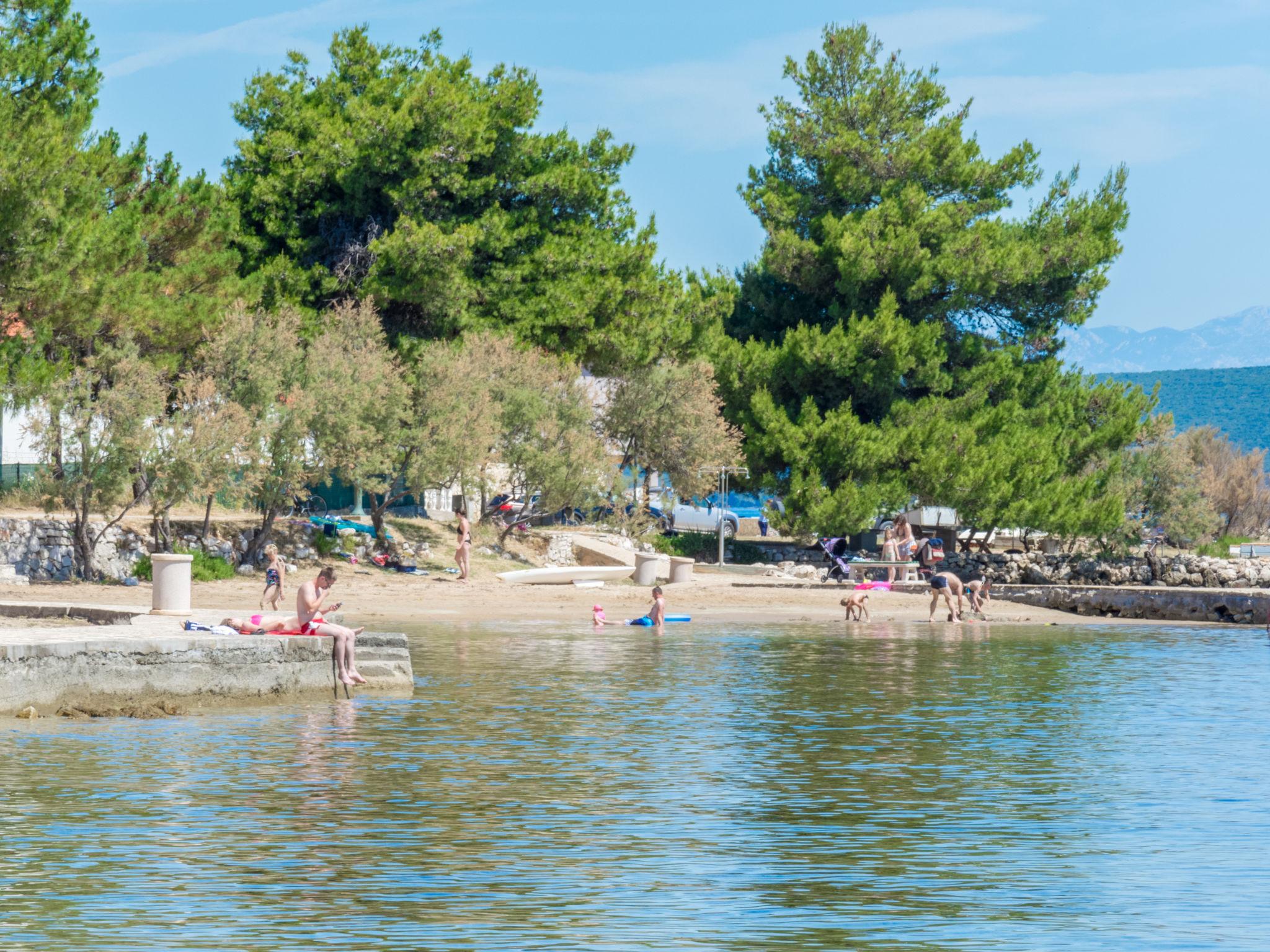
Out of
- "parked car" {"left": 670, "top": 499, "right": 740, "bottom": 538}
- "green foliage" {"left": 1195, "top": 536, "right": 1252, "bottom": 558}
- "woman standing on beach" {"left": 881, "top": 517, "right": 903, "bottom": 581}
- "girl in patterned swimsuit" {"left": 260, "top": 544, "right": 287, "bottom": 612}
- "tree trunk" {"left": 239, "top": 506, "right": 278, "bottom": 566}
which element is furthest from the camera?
"green foliage" {"left": 1195, "top": 536, "right": 1252, "bottom": 558}

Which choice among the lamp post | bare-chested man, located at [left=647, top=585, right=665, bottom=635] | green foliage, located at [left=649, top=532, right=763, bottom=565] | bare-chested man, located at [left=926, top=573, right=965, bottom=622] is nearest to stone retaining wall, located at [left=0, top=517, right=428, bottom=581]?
bare-chested man, located at [left=647, top=585, right=665, bottom=635]

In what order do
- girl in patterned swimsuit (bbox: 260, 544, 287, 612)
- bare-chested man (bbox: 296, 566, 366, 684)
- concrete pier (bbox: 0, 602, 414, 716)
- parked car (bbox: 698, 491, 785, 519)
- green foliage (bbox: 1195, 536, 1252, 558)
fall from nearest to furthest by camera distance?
concrete pier (bbox: 0, 602, 414, 716), bare-chested man (bbox: 296, 566, 366, 684), girl in patterned swimsuit (bbox: 260, 544, 287, 612), parked car (bbox: 698, 491, 785, 519), green foliage (bbox: 1195, 536, 1252, 558)

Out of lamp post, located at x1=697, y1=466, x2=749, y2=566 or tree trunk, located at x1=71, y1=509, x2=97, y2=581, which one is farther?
lamp post, located at x1=697, y1=466, x2=749, y2=566

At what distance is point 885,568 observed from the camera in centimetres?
4422

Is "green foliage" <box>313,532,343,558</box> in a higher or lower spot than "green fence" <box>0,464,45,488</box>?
lower

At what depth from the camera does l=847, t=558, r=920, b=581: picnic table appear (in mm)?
41656

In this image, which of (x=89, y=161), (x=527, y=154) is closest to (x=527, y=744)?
(x=89, y=161)

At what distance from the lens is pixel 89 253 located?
34625 millimetres

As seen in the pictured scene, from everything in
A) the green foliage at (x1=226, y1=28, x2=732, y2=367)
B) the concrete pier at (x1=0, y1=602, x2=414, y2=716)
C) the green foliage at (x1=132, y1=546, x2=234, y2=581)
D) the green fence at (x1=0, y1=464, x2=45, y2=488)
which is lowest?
the concrete pier at (x1=0, y1=602, x2=414, y2=716)

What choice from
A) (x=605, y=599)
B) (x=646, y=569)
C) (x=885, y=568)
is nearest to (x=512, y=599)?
(x=605, y=599)

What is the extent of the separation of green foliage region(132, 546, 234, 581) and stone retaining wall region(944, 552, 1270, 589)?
25736 millimetres

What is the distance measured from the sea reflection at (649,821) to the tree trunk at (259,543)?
1680 cm

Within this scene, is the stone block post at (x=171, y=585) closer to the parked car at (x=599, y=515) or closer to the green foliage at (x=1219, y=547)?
the parked car at (x=599, y=515)

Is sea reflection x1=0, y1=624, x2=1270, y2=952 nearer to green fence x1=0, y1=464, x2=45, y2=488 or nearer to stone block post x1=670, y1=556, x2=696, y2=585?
stone block post x1=670, y1=556, x2=696, y2=585
